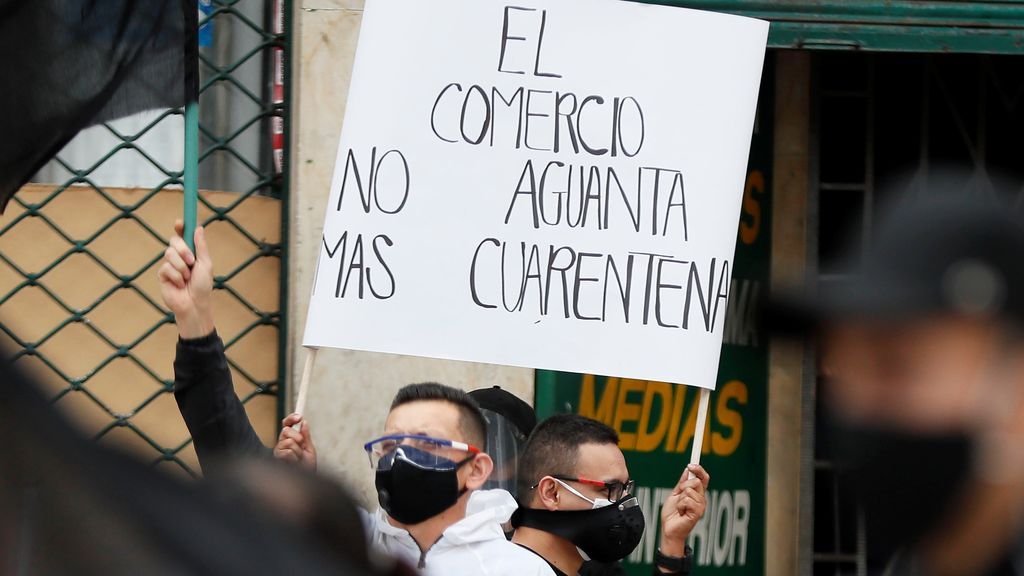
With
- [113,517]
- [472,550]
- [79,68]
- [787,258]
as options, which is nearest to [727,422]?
[787,258]

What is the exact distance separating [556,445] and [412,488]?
0.57 meters

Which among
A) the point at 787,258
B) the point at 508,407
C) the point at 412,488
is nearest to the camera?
the point at 412,488

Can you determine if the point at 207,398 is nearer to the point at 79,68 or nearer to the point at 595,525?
the point at 79,68

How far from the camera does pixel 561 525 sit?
4098 millimetres

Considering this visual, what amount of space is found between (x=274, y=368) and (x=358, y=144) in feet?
5.12

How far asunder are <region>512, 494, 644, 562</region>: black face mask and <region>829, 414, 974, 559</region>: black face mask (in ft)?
7.40

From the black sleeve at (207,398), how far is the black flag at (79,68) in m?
0.65

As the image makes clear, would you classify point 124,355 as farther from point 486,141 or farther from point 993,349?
point 993,349

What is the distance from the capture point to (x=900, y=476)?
1.77 m

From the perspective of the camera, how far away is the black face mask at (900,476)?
1730mm

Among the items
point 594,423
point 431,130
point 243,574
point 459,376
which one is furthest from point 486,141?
point 243,574

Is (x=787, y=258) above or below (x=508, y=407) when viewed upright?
above

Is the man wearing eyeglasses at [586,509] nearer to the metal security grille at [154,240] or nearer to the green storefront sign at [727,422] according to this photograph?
the green storefront sign at [727,422]

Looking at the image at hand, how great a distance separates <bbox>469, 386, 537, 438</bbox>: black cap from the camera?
15.6 feet
